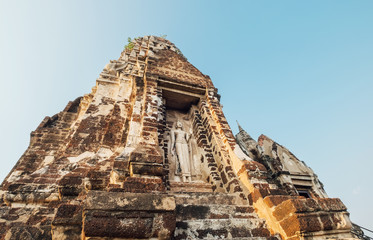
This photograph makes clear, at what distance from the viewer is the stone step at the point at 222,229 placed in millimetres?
2351

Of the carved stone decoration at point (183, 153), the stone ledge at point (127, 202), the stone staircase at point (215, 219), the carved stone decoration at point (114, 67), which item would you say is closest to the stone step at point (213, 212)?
the stone staircase at point (215, 219)

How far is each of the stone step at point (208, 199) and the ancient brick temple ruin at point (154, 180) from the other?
0.02 metres

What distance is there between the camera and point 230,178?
3799 mm

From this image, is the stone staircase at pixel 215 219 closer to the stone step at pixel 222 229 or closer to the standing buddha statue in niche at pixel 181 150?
the stone step at pixel 222 229

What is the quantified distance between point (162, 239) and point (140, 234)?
24cm

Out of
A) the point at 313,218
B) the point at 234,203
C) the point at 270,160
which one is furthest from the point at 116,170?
the point at 270,160

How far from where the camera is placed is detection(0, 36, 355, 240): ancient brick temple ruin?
6.32 ft

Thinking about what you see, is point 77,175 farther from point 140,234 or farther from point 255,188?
point 255,188

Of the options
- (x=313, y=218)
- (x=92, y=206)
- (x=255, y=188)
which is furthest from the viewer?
(x=255, y=188)

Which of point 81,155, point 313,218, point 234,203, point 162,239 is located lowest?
point 162,239

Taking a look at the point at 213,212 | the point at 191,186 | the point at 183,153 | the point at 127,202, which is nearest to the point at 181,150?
the point at 183,153

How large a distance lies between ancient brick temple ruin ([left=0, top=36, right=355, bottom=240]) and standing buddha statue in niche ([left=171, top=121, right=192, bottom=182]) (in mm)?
29

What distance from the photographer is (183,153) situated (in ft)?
16.0

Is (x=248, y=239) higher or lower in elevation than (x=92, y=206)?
lower
